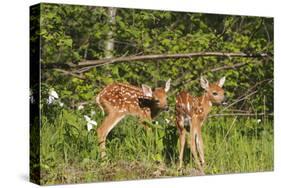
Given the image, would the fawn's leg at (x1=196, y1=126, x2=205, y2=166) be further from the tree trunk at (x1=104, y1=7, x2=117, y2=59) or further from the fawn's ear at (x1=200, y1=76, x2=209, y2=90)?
the tree trunk at (x1=104, y1=7, x2=117, y2=59)

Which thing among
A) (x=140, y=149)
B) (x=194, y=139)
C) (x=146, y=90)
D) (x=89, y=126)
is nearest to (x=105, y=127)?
(x=89, y=126)

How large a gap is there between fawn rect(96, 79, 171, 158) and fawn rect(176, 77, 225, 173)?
0.91ft

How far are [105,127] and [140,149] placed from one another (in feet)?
1.91

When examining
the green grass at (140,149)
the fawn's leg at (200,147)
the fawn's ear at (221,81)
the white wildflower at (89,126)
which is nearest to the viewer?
the green grass at (140,149)

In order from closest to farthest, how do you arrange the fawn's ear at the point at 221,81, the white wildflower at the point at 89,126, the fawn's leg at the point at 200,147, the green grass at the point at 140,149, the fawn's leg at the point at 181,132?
the green grass at the point at 140,149 < the white wildflower at the point at 89,126 < the fawn's leg at the point at 181,132 < the fawn's leg at the point at 200,147 < the fawn's ear at the point at 221,81

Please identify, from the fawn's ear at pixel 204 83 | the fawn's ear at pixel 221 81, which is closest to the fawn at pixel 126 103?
the fawn's ear at pixel 204 83

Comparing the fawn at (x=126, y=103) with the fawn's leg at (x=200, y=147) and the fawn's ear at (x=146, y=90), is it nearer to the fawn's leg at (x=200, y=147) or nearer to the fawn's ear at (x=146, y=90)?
the fawn's ear at (x=146, y=90)

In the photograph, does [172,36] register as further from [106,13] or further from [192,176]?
[192,176]

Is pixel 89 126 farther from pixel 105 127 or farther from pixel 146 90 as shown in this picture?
pixel 146 90

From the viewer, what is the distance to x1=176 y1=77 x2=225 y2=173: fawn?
11719 millimetres

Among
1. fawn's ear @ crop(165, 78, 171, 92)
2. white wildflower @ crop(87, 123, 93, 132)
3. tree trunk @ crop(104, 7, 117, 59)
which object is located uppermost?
tree trunk @ crop(104, 7, 117, 59)

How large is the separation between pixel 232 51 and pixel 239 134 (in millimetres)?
1185

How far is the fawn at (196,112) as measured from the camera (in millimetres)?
11719

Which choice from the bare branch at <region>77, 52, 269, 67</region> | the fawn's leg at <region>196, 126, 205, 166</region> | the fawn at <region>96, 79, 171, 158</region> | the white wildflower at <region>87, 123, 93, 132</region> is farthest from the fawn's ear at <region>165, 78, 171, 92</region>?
the white wildflower at <region>87, 123, 93, 132</region>
